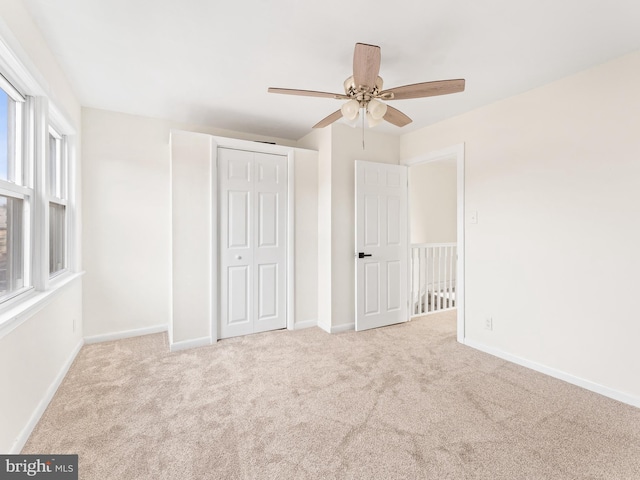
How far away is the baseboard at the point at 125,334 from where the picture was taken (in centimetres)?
313

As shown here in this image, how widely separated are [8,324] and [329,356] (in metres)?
2.25

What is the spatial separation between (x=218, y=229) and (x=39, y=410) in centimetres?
195

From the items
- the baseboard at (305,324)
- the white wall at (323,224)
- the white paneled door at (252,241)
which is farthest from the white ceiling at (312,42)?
the baseboard at (305,324)

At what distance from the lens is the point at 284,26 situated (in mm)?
1819

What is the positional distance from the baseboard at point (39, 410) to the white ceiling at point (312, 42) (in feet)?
7.83

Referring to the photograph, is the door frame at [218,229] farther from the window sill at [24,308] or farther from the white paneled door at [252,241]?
the window sill at [24,308]

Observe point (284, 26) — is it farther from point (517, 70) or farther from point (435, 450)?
point (435, 450)

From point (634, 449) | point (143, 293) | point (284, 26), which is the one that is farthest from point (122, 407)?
point (634, 449)

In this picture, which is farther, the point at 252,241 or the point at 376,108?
the point at 252,241

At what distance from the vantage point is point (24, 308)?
158 centimetres

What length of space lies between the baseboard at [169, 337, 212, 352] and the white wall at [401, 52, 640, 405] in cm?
280

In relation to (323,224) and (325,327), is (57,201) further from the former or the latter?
(325,327)

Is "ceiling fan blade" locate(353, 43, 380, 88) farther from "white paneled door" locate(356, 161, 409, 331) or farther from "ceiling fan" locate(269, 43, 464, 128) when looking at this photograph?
"white paneled door" locate(356, 161, 409, 331)

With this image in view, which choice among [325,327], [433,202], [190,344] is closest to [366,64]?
[325,327]
